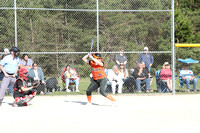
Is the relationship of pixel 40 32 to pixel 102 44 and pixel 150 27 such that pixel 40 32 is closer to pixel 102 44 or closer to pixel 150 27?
pixel 102 44

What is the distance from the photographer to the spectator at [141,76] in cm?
1334

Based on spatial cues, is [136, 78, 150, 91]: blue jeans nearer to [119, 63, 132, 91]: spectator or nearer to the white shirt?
[119, 63, 132, 91]: spectator

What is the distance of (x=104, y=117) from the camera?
26.1ft

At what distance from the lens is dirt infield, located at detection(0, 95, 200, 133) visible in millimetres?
6664

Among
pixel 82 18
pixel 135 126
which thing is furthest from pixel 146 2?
pixel 135 126

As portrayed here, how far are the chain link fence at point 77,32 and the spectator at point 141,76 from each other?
519 cm

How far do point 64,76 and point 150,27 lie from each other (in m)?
11.9

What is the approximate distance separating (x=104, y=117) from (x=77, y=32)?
50.9 feet

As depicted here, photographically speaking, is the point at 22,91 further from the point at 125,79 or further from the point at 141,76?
the point at 141,76

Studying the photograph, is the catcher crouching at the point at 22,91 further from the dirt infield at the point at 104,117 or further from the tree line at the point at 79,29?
the tree line at the point at 79,29

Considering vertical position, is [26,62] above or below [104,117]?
above

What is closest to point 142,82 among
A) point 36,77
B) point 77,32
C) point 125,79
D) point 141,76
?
point 141,76

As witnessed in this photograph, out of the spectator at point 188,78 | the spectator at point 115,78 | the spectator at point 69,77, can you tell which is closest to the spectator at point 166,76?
the spectator at point 188,78

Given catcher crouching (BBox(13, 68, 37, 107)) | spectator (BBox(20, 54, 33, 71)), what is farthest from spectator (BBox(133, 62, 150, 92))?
catcher crouching (BBox(13, 68, 37, 107))
